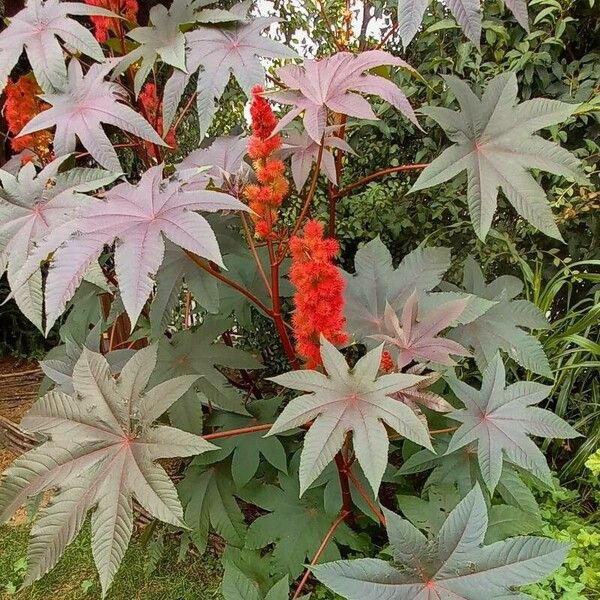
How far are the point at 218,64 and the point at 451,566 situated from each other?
90 cm

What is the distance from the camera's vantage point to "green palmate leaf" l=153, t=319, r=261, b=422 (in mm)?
1269

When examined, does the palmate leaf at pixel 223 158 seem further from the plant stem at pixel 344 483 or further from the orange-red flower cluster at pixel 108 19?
the plant stem at pixel 344 483

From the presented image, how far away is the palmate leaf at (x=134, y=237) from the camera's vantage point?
30.5 inches

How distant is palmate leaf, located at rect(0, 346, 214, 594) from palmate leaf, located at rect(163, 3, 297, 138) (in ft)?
1.50

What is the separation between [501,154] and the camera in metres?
1.05

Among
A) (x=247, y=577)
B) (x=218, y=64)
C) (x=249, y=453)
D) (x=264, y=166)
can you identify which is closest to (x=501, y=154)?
(x=264, y=166)

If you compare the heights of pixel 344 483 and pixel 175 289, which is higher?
pixel 175 289

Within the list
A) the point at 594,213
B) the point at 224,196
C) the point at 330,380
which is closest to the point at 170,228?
the point at 224,196

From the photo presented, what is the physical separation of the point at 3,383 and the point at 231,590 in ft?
6.08

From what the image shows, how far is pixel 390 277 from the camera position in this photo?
4.36 ft

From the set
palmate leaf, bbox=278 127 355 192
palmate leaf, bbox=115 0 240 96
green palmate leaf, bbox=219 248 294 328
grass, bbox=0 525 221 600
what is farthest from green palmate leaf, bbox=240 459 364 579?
palmate leaf, bbox=115 0 240 96

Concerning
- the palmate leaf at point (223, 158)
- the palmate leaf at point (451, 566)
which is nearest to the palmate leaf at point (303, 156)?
the palmate leaf at point (223, 158)

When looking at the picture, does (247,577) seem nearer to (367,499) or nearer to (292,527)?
(292,527)

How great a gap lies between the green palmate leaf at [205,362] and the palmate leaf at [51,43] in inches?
22.1
